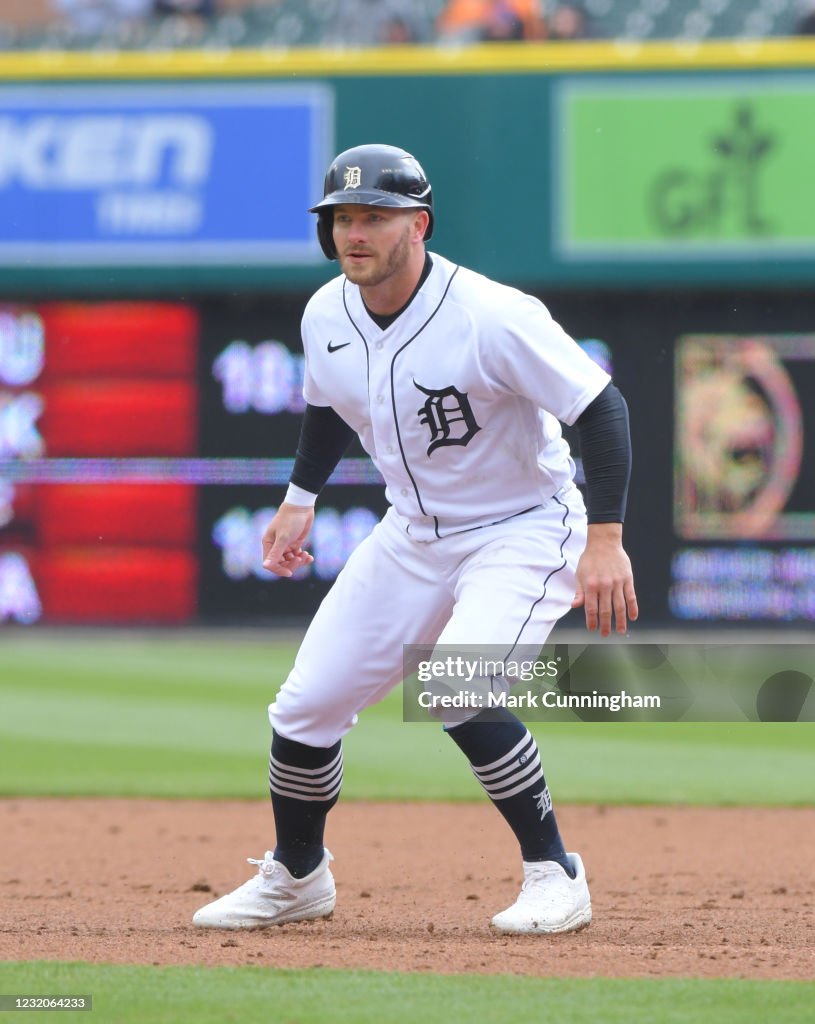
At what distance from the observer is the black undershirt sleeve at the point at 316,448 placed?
177 inches

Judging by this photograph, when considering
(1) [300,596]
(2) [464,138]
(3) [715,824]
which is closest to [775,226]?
(2) [464,138]

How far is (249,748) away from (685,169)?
567 cm

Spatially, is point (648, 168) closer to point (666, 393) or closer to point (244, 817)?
point (666, 393)

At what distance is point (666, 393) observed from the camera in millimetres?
12094

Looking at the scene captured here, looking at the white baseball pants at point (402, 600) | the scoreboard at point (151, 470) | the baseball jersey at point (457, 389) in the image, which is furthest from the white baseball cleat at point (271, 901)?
the scoreboard at point (151, 470)

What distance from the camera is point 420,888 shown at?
5238 millimetres

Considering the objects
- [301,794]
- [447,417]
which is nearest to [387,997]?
[301,794]

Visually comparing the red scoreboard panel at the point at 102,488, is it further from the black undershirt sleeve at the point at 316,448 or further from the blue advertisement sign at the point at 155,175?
the black undershirt sleeve at the point at 316,448

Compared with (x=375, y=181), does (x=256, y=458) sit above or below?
below

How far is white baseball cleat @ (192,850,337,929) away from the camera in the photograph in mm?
4234

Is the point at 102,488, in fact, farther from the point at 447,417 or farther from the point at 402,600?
the point at 447,417

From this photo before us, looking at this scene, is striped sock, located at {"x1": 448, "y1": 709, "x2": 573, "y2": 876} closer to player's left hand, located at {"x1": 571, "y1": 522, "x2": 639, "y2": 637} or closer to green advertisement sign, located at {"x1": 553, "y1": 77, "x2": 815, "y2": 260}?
player's left hand, located at {"x1": 571, "y1": 522, "x2": 639, "y2": 637}

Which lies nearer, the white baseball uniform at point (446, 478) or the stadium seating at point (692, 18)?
the white baseball uniform at point (446, 478)

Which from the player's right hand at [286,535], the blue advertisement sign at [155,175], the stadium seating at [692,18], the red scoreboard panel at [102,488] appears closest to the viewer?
the player's right hand at [286,535]
